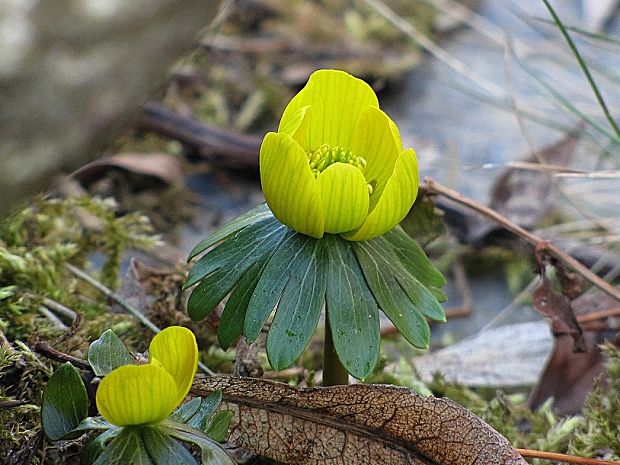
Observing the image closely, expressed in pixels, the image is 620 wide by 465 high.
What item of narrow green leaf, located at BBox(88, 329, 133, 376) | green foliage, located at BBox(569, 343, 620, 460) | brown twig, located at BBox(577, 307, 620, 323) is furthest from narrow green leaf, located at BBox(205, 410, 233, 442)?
brown twig, located at BBox(577, 307, 620, 323)

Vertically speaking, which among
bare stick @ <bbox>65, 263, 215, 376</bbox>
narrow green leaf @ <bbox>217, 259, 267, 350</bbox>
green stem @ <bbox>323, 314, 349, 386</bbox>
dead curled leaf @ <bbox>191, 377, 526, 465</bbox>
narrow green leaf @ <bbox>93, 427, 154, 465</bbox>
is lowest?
bare stick @ <bbox>65, 263, 215, 376</bbox>

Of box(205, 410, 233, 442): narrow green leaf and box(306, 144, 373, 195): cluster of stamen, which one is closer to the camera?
box(205, 410, 233, 442): narrow green leaf

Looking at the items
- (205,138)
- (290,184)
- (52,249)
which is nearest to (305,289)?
(290,184)

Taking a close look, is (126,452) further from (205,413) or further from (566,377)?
(566,377)

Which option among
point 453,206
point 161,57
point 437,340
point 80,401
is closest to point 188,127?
point 453,206

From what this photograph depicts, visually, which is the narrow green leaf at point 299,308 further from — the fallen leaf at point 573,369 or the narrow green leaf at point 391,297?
the fallen leaf at point 573,369

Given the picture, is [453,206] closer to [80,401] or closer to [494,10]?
[80,401]

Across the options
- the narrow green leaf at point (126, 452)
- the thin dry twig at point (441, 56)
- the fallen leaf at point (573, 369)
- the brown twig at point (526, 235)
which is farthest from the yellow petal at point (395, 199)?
the thin dry twig at point (441, 56)

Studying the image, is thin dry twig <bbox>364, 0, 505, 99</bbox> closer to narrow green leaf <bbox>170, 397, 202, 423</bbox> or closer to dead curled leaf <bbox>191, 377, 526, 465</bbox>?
dead curled leaf <bbox>191, 377, 526, 465</bbox>
